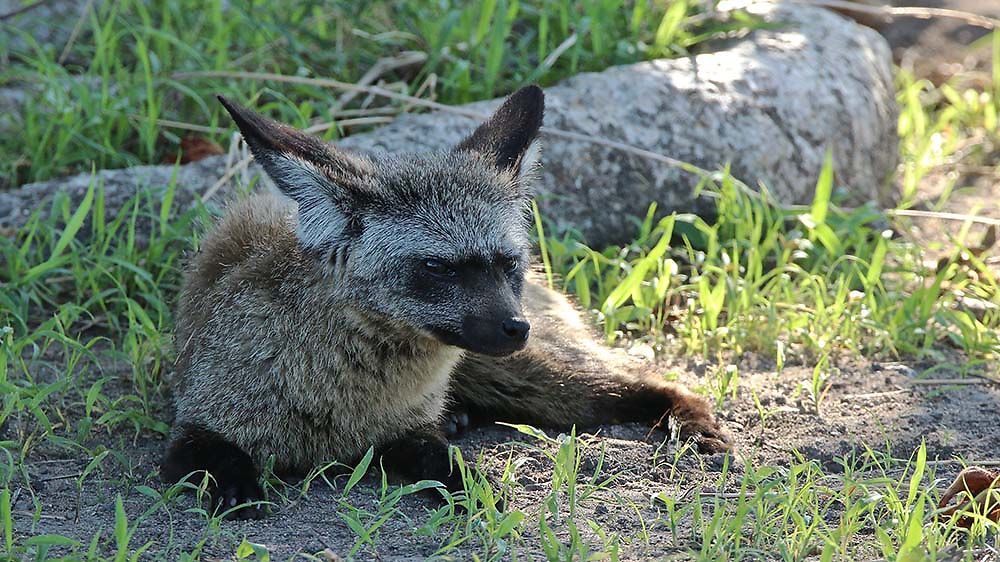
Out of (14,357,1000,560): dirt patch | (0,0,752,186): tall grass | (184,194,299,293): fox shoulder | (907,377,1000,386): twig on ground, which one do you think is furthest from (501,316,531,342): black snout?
(0,0,752,186): tall grass

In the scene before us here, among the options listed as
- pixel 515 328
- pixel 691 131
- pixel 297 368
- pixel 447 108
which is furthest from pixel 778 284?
pixel 297 368

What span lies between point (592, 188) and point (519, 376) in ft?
5.35

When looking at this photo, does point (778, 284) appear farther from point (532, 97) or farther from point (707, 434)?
point (532, 97)

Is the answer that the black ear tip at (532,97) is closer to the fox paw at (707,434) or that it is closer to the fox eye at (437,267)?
the fox eye at (437,267)

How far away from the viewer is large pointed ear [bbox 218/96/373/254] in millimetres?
4012

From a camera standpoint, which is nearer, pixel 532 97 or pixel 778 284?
pixel 532 97

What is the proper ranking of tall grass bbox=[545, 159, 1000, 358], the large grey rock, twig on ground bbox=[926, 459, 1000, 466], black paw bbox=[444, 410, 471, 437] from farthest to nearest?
the large grey rock
tall grass bbox=[545, 159, 1000, 358]
black paw bbox=[444, 410, 471, 437]
twig on ground bbox=[926, 459, 1000, 466]

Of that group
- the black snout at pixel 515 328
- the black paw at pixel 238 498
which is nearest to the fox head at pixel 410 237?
the black snout at pixel 515 328

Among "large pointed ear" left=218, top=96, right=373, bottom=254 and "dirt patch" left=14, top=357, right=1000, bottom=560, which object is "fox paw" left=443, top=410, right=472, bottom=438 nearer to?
"dirt patch" left=14, top=357, right=1000, bottom=560

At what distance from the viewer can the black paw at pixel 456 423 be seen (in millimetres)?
4934

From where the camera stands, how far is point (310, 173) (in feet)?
13.5

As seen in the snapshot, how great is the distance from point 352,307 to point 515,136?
934mm

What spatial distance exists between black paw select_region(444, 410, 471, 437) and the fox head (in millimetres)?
792

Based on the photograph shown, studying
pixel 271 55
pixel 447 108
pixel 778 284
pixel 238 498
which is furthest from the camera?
pixel 271 55
